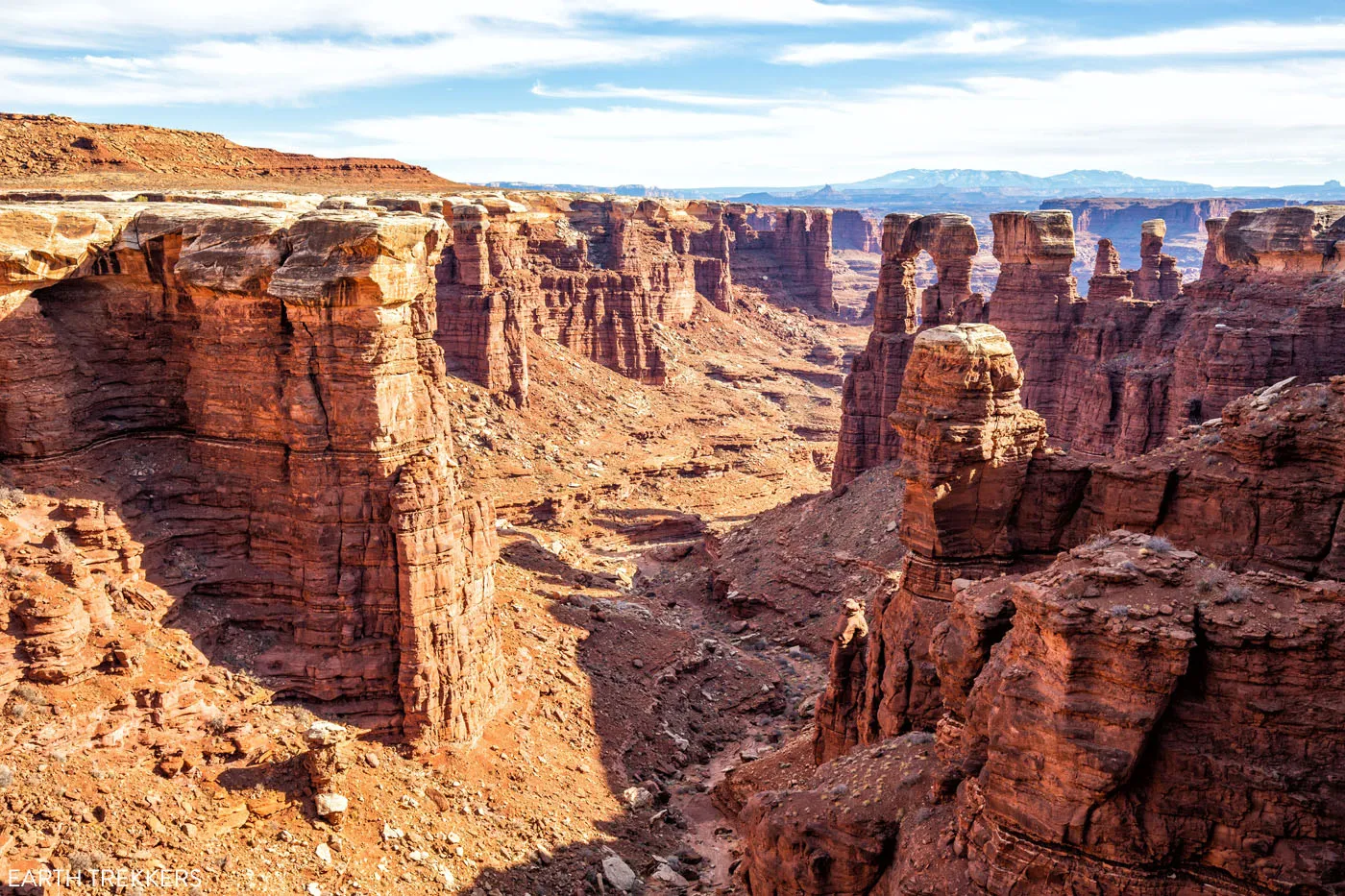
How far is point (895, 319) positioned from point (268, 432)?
135 feet

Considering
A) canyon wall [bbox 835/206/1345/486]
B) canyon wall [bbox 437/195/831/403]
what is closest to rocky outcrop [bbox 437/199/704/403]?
canyon wall [bbox 437/195/831/403]

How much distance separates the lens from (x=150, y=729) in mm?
21406

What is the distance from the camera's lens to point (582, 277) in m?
88.3

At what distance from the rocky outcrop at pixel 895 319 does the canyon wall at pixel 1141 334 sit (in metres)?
0.11

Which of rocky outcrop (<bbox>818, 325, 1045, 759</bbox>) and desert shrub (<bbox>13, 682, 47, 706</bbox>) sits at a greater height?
rocky outcrop (<bbox>818, 325, 1045, 759</bbox>)

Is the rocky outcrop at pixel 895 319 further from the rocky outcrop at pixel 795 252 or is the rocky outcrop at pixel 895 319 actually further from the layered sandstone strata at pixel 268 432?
the rocky outcrop at pixel 795 252

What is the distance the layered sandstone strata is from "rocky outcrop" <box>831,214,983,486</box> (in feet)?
117

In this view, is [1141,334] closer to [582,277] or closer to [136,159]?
[582,277]

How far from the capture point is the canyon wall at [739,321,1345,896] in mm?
14086

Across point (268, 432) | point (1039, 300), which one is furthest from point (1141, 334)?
point (268, 432)

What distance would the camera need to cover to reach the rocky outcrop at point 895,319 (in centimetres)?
5719

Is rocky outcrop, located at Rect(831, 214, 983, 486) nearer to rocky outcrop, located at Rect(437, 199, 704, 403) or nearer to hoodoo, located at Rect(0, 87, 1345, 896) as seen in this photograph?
hoodoo, located at Rect(0, 87, 1345, 896)

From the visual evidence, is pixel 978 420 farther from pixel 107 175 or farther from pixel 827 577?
pixel 107 175

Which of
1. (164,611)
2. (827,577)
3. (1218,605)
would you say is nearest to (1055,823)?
(1218,605)
